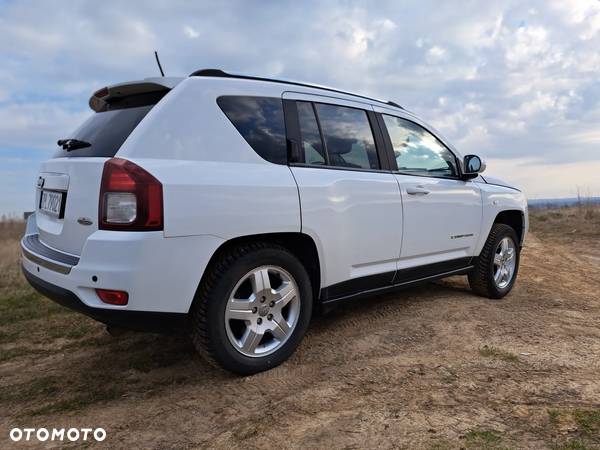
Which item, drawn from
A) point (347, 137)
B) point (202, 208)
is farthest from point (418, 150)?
point (202, 208)

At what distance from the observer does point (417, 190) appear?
3838mm

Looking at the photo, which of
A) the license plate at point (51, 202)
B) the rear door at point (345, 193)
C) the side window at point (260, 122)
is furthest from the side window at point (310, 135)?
the license plate at point (51, 202)

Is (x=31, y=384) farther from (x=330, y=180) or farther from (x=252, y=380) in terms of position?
(x=330, y=180)

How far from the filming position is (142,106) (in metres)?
Result: 2.83

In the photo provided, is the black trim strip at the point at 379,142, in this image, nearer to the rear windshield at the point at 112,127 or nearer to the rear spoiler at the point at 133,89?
the rear spoiler at the point at 133,89

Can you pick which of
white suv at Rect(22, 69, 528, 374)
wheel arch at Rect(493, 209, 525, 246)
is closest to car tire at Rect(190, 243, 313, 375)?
white suv at Rect(22, 69, 528, 374)

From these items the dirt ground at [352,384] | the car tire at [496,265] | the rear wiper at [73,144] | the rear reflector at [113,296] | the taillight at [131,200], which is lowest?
the dirt ground at [352,384]

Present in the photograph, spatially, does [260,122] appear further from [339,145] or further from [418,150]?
[418,150]

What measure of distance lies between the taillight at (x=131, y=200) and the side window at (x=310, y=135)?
1.16 metres

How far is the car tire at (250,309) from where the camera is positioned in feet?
8.72

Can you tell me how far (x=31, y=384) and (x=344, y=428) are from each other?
213cm

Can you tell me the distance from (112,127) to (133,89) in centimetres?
30

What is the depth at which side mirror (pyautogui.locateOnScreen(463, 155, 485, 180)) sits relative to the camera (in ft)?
14.4

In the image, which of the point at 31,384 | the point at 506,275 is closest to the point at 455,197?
the point at 506,275
